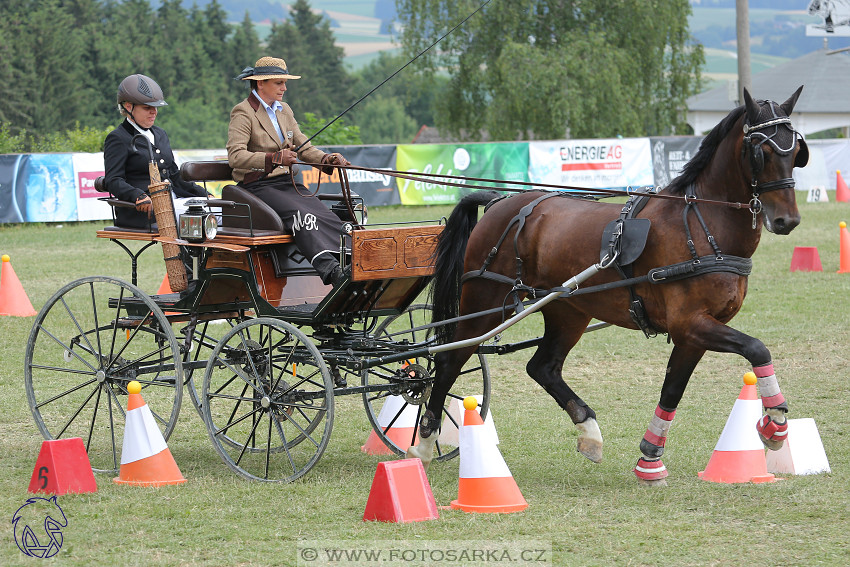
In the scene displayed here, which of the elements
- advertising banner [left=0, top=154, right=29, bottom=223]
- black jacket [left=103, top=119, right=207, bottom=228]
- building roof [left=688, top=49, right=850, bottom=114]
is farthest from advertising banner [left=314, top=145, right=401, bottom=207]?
building roof [left=688, top=49, right=850, bottom=114]

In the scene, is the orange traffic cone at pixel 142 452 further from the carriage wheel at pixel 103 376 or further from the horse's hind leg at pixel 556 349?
the horse's hind leg at pixel 556 349

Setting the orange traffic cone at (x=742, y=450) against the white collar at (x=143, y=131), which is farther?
the white collar at (x=143, y=131)

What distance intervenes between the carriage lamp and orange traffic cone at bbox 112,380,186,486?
1.01m

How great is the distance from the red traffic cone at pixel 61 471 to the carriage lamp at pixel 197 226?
1.39 m

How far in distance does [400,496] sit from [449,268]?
1757 mm

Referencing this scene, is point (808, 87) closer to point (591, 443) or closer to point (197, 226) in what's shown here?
point (591, 443)

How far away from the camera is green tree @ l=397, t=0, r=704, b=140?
31656 mm

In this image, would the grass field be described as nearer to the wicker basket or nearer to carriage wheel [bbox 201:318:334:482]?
carriage wheel [bbox 201:318:334:482]

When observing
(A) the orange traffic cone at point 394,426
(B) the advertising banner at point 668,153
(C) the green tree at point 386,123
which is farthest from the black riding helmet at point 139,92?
(C) the green tree at point 386,123

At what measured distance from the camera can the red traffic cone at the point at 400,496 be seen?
4.83m

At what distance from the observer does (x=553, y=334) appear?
20.9 ft

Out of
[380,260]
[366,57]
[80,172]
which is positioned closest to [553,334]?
[380,260]

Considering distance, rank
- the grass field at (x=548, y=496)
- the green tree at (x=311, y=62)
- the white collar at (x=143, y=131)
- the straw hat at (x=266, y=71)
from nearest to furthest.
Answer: the grass field at (x=548, y=496) < the straw hat at (x=266, y=71) < the white collar at (x=143, y=131) < the green tree at (x=311, y=62)

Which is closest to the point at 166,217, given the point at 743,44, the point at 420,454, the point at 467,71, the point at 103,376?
the point at 103,376
